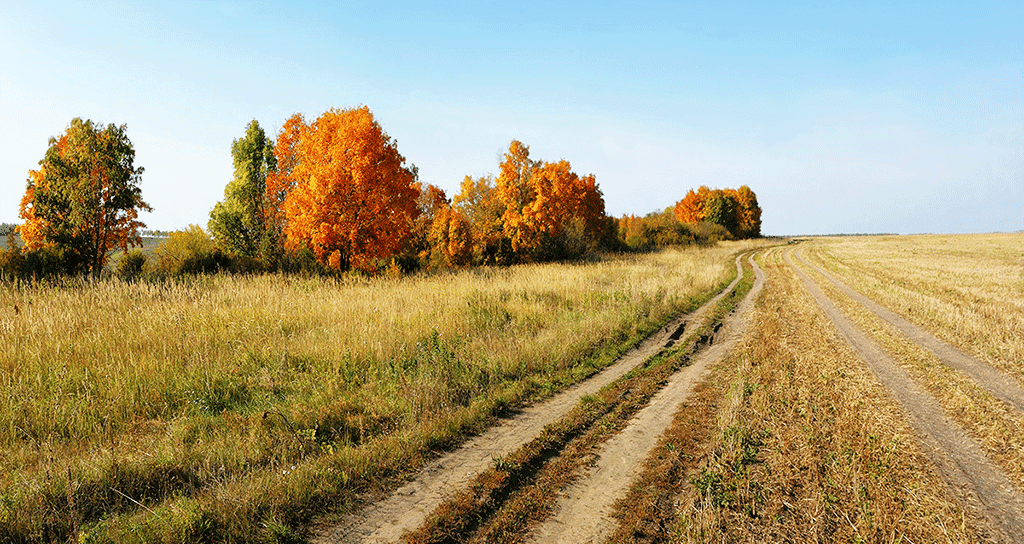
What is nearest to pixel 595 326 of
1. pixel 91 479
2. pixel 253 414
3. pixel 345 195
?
pixel 253 414

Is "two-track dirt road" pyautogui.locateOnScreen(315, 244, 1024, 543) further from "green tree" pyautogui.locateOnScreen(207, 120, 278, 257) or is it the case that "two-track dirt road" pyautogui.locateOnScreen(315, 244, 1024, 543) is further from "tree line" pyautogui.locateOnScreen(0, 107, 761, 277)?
"green tree" pyautogui.locateOnScreen(207, 120, 278, 257)

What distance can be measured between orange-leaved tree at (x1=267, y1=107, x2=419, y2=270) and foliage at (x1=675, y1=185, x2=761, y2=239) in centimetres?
8194

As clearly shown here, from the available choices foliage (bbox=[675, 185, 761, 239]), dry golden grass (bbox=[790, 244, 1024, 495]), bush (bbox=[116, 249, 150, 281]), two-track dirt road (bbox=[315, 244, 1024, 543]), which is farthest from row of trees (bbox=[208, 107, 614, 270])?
foliage (bbox=[675, 185, 761, 239])

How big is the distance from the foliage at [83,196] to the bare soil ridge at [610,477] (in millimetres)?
27152

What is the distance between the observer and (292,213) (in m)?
21.0

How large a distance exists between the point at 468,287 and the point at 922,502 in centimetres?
1351

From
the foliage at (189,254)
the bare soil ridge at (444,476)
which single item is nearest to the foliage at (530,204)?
the foliage at (189,254)

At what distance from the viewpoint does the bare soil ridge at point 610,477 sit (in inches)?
164

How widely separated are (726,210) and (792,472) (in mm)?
100049

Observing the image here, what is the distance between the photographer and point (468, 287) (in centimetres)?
1644

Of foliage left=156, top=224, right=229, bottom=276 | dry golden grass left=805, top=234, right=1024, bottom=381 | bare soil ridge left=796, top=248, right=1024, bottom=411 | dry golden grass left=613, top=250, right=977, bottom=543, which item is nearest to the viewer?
dry golden grass left=613, top=250, right=977, bottom=543

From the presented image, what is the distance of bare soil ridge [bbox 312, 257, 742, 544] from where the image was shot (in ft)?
13.6

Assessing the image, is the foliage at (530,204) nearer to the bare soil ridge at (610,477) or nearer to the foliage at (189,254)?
the foliage at (189,254)

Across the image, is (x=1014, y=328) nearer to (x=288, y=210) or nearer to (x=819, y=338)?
(x=819, y=338)
